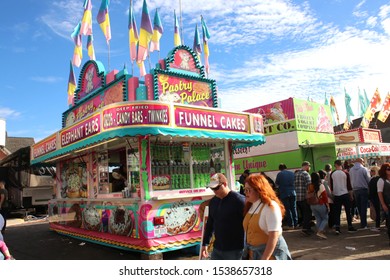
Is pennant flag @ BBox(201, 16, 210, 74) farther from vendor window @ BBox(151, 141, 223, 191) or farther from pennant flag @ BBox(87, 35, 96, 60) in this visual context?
vendor window @ BBox(151, 141, 223, 191)

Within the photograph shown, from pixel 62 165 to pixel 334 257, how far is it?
936 cm

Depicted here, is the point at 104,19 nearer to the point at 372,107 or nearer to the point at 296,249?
the point at 296,249

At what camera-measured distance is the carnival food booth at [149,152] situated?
264 inches

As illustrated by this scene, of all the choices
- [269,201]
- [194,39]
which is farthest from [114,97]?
[269,201]

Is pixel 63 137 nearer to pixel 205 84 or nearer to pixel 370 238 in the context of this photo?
pixel 205 84

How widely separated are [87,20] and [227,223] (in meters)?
10.8

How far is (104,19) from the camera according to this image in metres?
11.6

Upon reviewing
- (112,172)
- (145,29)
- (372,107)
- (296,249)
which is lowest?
(296,249)

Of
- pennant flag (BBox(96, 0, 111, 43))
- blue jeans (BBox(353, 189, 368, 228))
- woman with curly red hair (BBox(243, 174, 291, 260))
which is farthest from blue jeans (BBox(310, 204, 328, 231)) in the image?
pennant flag (BBox(96, 0, 111, 43))

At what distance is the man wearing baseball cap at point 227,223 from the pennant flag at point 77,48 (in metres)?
11.1

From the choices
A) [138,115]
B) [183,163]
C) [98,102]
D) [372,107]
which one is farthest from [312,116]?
[372,107]

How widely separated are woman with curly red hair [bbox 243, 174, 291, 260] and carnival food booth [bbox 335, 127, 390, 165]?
47.7 feet

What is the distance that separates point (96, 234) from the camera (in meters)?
8.44

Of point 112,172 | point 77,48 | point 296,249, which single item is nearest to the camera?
point 296,249
